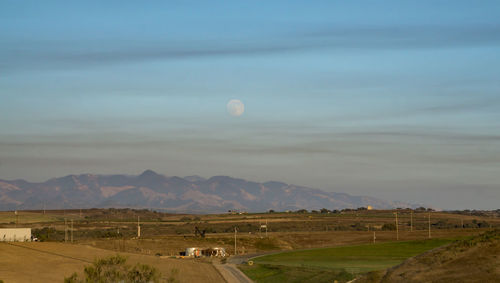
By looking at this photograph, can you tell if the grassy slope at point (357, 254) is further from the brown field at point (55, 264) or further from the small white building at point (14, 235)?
the small white building at point (14, 235)

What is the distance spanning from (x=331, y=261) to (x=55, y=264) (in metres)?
45.4

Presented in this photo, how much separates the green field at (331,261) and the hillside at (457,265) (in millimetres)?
15295

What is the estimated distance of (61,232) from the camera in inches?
7096

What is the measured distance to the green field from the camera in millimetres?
77812

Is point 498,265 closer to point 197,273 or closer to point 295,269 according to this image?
point 295,269

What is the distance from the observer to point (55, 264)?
94.4 m

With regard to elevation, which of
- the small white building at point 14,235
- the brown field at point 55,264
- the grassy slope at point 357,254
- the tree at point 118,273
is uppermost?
the tree at point 118,273

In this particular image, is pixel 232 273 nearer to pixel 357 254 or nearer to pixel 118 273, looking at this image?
pixel 357 254

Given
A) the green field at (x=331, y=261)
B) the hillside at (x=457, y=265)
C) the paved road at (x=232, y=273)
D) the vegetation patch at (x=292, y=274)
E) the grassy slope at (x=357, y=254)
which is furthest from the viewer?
the grassy slope at (x=357, y=254)

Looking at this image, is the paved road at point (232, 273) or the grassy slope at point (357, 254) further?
the grassy slope at point (357, 254)

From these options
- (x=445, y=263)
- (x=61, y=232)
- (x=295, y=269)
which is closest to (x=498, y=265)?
(x=445, y=263)

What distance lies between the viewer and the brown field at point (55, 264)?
8056 cm

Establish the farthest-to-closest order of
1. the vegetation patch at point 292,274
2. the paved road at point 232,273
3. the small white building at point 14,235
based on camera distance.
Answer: the small white building at point 14,235, the paved road at point 232,273, the vegetation patch at point 292,274

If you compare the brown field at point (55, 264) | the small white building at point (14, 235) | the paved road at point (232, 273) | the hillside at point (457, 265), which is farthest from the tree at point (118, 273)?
the small white building at point (14, 235)
